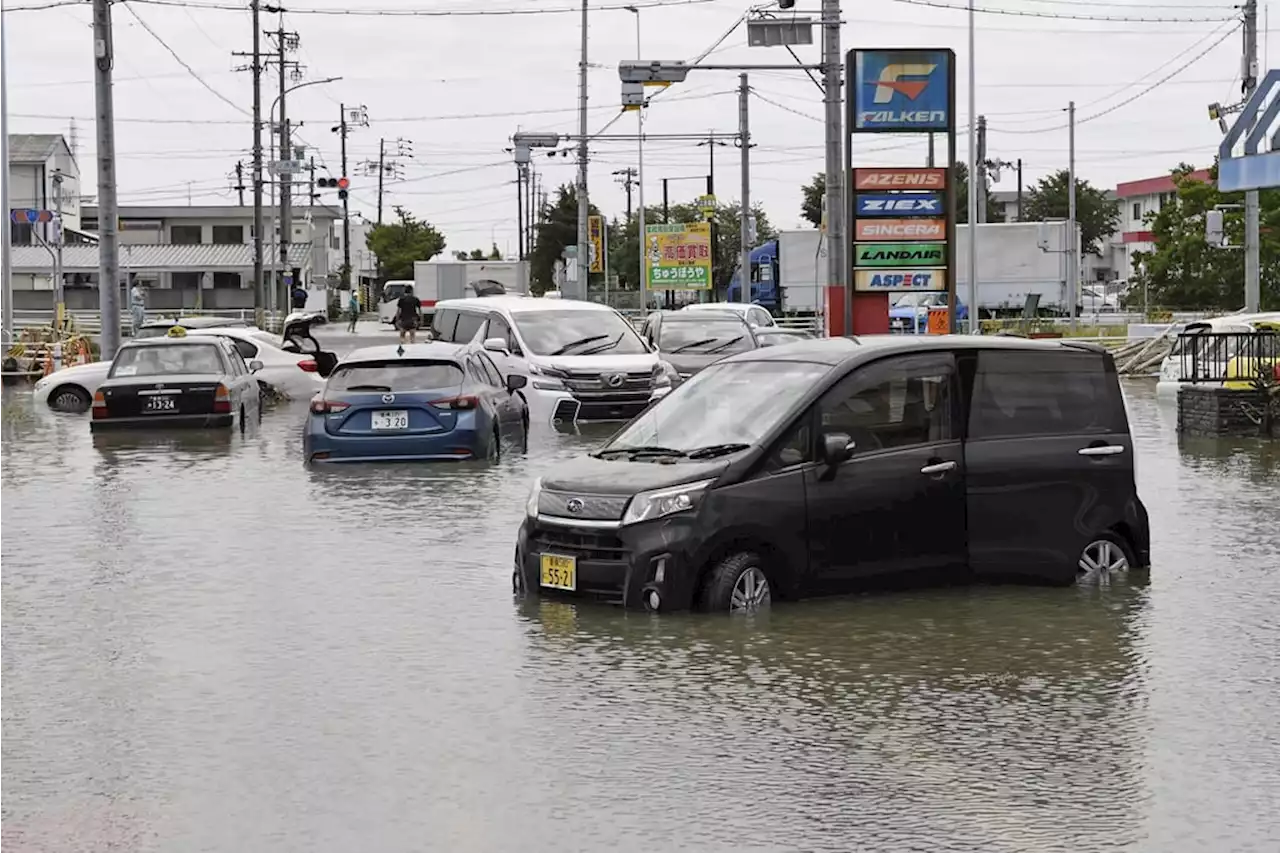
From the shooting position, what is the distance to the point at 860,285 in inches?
1204

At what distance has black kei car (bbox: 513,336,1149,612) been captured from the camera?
11.2 metres

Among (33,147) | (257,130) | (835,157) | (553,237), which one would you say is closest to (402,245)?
(553,237)

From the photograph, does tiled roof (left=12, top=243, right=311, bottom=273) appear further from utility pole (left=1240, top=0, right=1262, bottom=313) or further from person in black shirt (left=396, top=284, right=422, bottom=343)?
utility pole (left=1240, top=0, right=1262, bottom=313)

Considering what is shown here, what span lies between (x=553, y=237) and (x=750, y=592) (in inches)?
4623

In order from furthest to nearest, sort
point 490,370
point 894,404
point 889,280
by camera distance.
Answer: point 889,280 < point 490,370 < point 894,404

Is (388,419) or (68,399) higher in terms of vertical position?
(388,419)

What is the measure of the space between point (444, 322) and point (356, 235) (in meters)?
122

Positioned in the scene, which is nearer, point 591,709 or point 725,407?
point 591,709

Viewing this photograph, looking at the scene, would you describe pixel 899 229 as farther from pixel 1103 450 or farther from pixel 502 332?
pixel 1103 450

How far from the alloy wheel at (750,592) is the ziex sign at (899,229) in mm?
19617

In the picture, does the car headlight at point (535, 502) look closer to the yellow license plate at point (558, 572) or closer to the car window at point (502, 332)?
the yellow license plate at point (558, 572)

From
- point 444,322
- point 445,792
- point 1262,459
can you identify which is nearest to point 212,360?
point 444,322

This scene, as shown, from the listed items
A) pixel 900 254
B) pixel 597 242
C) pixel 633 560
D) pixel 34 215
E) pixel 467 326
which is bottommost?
pixel 633 560

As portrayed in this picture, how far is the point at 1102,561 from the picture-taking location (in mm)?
12641
